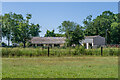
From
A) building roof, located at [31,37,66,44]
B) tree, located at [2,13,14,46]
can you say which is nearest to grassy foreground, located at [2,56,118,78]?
tree, located at [2,13,14,46]

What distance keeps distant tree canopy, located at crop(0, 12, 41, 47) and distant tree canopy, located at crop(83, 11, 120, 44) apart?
2010 centimetres

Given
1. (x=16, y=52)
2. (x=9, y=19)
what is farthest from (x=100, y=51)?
(x=9, y=19)

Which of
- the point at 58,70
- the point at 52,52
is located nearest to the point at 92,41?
the point at 52,52

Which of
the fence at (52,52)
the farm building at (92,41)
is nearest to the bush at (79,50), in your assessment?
the fence at (52,52)

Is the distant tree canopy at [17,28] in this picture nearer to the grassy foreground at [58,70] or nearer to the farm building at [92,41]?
the farm building at [92,41]

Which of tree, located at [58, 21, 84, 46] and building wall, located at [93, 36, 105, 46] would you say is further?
building wall, located at [93, 36, 105, 46]

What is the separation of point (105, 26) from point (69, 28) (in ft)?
70.5

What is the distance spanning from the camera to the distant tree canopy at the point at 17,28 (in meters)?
59.1

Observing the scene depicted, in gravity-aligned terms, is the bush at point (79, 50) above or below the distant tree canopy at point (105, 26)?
below

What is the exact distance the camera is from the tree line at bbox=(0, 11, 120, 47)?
55625 millimetres

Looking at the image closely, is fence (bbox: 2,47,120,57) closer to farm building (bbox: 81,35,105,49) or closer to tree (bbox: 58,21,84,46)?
tree (bbox: 58,21,84,46)

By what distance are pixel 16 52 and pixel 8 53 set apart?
2.67ft

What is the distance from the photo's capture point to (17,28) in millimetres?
60531

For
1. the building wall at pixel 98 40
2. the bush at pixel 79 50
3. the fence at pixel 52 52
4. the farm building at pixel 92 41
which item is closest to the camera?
the fence at pixel 52 52
